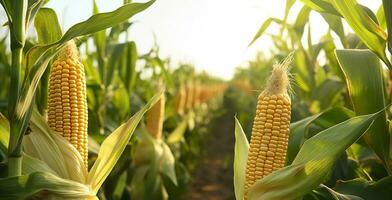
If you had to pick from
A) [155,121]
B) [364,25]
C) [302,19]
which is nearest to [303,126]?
[364,25]

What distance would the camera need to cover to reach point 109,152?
2.00 meters

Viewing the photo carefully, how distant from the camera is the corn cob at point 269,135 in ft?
6.39

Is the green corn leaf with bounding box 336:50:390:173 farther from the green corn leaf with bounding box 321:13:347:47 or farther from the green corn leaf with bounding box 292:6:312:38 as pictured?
the green corn leaf with bounding box 292:6:312:38

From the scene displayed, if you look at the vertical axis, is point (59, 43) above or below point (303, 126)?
above

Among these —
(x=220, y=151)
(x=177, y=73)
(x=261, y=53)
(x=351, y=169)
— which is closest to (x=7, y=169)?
(x=351, y=169)

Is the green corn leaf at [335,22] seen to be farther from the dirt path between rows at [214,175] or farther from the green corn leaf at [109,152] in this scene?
the dirt path between rows at [214,175]

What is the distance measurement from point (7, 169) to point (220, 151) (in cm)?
1173

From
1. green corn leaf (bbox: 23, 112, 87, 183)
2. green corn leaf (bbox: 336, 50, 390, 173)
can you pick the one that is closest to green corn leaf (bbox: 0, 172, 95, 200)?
green corn leaf (bbox: 23, 112, 87, 183)

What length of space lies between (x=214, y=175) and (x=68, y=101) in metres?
8.23

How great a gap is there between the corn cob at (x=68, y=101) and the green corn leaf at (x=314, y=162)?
2.65ft

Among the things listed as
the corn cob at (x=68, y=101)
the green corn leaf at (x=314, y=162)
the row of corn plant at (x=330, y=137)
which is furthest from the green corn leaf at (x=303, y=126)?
the corn cob at (x=68, y=101)

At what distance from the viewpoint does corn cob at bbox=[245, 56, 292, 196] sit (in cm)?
195

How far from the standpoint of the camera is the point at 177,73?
11.3 m

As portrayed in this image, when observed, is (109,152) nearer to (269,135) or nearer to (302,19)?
(269,135)
